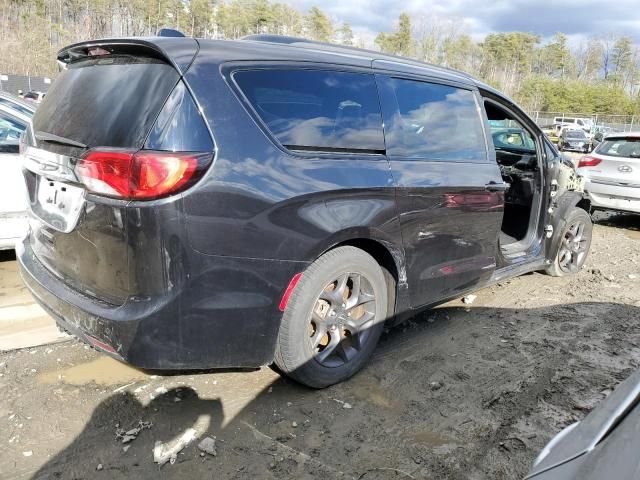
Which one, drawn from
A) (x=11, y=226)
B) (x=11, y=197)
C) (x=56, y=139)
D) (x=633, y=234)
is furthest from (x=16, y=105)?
(x=633, y=234)

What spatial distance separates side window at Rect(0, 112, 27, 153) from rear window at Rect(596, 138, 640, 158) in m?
8.58

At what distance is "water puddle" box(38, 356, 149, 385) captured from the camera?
9.95 ft

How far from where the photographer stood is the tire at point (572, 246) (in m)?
5.25

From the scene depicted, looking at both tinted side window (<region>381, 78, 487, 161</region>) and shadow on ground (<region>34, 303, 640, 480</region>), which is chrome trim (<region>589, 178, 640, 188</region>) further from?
tinted side window (<region>381, 78, 487, 161</region>)

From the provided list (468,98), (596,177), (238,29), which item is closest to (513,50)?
(238,29)

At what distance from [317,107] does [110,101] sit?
3.42 feet

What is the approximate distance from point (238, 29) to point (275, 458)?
8211 cm

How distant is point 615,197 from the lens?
27.1ft

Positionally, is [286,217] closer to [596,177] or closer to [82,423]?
[82,423]

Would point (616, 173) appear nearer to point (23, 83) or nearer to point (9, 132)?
point (9, 132)

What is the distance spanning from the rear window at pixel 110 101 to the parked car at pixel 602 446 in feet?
6.39

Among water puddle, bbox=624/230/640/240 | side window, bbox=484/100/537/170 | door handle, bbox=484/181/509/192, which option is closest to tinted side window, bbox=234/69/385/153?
door handle, bbox=484/181/509/192

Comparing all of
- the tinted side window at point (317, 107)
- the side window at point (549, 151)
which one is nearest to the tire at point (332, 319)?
the tinted side window at point (317, 107)

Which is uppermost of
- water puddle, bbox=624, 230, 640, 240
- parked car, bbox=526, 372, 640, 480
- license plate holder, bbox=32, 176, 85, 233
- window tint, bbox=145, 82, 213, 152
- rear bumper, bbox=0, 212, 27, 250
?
window tint, bbox=145, 82, 213, 152
